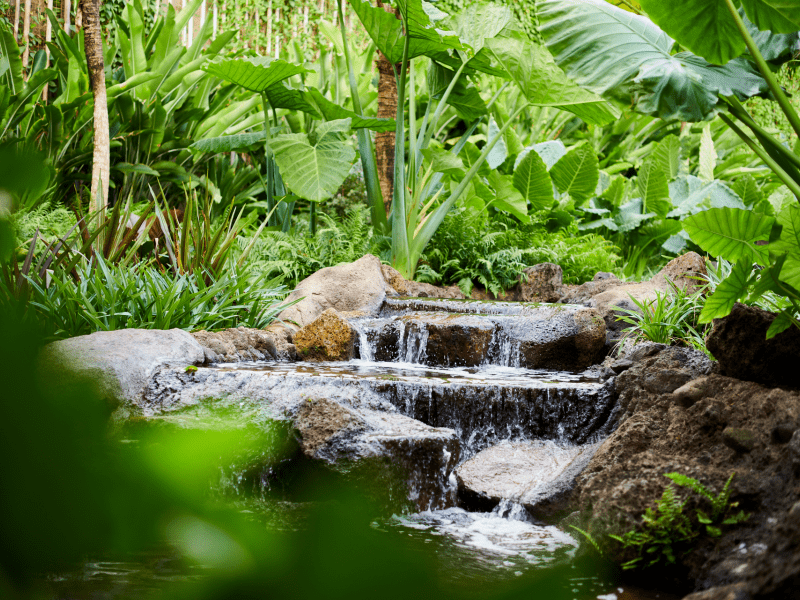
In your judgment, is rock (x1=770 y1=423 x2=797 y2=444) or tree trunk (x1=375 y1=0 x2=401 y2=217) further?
tree trunk (x1=375 y1=0 x2=401 y2=217)

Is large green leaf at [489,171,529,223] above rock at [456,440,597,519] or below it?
above

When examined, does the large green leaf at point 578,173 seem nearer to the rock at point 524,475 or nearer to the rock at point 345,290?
the rock at point 345,290

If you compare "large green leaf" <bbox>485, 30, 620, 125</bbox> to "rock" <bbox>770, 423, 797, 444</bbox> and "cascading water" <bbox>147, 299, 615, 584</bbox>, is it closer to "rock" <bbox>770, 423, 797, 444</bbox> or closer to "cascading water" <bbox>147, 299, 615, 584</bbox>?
"cascading water" <bbox>147, 299, 615, 584</bbox>

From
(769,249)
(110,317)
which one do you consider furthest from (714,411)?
(110,317)

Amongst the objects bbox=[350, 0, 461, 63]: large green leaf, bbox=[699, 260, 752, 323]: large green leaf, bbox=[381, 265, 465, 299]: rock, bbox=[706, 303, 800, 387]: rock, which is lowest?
bbox=[381, 265, 465, 299]: rock

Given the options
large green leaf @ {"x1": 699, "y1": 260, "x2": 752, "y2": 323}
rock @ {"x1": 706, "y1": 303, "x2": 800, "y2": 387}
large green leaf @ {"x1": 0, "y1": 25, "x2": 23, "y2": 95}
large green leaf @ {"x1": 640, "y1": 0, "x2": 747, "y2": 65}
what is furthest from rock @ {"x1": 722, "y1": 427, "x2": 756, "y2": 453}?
large green leaf @ {"x1": 0, "y1": 25, "x2": 23, "y2": 95}

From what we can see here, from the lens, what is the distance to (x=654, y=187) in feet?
26.4

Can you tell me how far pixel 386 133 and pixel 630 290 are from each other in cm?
361

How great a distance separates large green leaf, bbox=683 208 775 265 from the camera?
2713 millimetres

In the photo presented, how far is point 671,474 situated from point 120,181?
7358 millimetres

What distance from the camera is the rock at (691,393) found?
2621 mm

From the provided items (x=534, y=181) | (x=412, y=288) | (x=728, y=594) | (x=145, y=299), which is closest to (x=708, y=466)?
(x=728, y=594)

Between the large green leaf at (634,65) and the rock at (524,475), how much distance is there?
169 centimetres

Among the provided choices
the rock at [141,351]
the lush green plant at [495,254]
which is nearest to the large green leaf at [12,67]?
the rock at [141,351]
